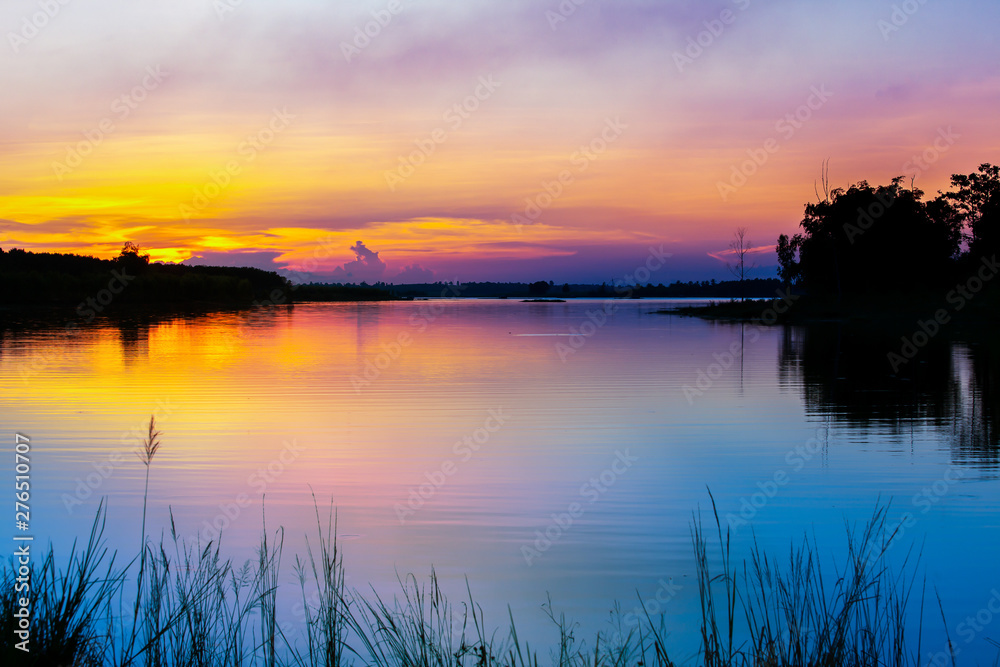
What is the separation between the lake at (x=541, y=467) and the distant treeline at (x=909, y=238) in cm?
3539

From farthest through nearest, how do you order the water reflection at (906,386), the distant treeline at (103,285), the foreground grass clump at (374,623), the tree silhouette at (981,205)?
the distant treeline at (103,285)
the tree silhouette at (981,205)
the water reflection at (906,386)
the foreground grass clump at (374,623)

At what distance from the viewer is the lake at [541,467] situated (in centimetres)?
644

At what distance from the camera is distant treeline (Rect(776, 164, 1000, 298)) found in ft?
174

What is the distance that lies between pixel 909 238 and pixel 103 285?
7752 cm

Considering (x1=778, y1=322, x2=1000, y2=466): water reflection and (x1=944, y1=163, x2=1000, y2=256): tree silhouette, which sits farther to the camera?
(x1=944, y1=163, x2=1000, y2=256): tree silhouette

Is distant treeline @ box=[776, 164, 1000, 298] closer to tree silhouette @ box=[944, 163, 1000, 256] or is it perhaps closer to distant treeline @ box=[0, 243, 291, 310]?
tree silhouette @ box=[944, 163, 1000, 256]

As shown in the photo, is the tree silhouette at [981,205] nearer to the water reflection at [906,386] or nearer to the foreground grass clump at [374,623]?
the water reflection at [906,386]

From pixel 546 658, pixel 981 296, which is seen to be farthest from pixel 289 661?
pixel 981 296

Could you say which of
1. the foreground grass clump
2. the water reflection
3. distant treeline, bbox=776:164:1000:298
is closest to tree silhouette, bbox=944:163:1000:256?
distant treeline, bbox=776:164:1000:298

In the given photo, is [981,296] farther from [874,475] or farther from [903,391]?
[874,475]

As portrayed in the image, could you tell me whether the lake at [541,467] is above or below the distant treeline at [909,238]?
below

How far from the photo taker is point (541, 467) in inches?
400

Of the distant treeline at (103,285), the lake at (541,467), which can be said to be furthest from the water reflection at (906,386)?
the distant treeline at (103,285)

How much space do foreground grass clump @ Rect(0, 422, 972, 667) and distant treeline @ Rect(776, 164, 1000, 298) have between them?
5251 centimetres
